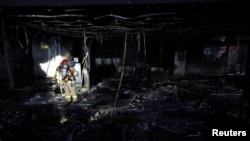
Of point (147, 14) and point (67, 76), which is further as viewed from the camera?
point (67, 76)

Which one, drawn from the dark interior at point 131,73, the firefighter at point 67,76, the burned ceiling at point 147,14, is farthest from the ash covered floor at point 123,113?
the burned ceiling at point 147,14

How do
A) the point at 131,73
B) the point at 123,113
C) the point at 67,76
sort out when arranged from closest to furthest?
the point at 123,113, the point at 67,76, the point at 131,73

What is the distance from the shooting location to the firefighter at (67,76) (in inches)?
309

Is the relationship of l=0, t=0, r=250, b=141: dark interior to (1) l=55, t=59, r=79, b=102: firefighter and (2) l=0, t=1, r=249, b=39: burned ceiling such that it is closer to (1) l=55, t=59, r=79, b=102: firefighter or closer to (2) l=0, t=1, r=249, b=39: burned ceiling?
(2) l=0, t=1, r=249, b=39: burned ceiling

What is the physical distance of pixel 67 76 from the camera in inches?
312

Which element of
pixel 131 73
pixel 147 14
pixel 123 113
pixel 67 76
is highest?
pixel 147 14

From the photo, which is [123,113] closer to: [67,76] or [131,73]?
[67,76]

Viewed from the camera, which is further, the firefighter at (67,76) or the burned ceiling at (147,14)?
the firefighter at (67,76)

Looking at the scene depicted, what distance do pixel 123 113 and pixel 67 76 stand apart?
311cm

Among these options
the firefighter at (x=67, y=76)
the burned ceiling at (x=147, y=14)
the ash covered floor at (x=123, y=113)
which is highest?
the burned ceiling at (x=147, y=14)

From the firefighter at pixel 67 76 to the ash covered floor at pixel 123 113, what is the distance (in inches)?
15.1

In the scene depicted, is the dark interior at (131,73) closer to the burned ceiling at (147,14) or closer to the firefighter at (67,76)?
the burned ceiling at (147,14)

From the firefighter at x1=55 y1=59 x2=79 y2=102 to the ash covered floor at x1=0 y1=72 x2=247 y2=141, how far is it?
383mm

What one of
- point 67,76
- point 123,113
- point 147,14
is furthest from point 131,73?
point 147,14
